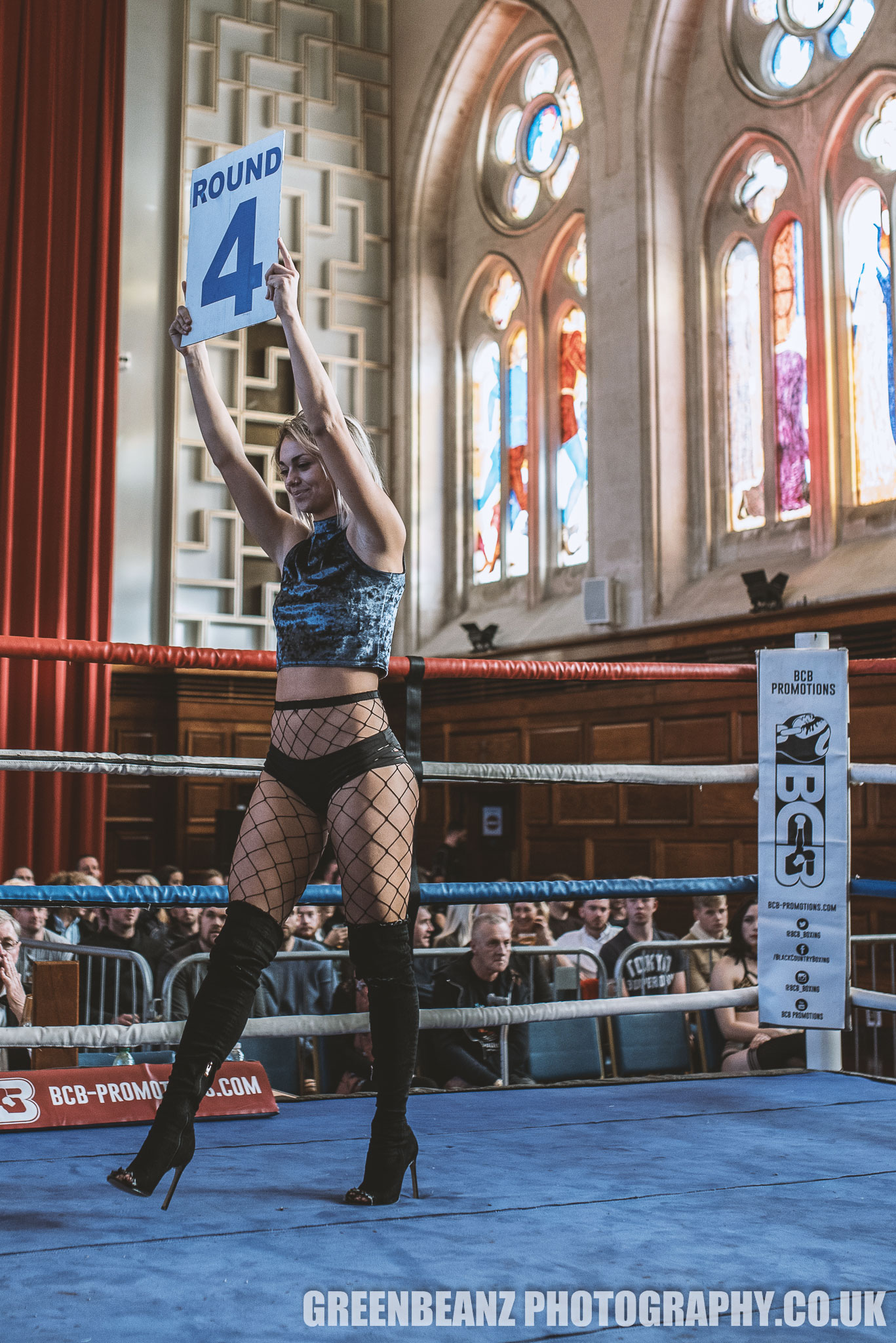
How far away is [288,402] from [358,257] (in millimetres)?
1363

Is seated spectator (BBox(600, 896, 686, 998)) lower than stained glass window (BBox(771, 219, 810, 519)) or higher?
lower

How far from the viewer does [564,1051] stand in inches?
126

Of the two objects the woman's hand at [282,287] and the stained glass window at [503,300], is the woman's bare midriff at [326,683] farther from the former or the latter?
the stained glass window at [503,300]

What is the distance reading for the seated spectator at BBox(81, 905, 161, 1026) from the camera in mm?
4344

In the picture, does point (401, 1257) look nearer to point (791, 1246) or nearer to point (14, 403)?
point (791, 1246)

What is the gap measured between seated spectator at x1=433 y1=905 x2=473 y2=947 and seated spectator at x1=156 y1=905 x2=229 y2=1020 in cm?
140

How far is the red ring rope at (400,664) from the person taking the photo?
7.07 feet

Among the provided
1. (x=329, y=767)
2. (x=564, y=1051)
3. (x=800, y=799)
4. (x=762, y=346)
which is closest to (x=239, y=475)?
(x=329, y=767)

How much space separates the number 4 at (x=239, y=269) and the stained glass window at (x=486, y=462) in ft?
26.3

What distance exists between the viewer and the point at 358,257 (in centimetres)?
1031

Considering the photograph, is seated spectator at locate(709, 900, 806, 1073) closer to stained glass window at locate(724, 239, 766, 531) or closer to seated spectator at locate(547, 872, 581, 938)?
seated spectator at locate(547, 872, 581, 938)

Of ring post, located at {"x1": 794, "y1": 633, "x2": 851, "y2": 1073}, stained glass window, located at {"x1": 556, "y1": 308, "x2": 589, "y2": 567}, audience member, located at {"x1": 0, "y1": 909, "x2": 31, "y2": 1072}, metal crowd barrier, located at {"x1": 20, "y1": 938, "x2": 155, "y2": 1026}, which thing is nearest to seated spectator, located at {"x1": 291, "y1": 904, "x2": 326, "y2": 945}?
metal crowd barrier, located at {"x1": 20, "y1": 938, "x2": 155, "y2": 1026}

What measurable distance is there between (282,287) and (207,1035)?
1.02 m

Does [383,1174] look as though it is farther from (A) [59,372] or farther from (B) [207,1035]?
(A) [59,372]
